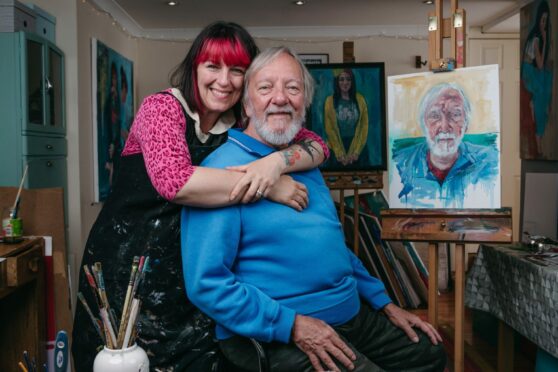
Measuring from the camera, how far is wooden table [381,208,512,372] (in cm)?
247

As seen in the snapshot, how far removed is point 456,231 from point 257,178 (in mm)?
1248

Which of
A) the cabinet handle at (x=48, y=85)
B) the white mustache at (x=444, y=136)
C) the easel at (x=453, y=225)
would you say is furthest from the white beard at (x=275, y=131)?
the cabinet handle at (x=48, y=85)

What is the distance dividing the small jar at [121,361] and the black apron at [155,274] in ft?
1.85

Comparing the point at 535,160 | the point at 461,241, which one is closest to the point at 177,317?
the point at 461,241

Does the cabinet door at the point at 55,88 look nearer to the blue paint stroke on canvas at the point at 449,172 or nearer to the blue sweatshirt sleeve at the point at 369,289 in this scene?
the blue paint stroke on canvas at the point at 449,172

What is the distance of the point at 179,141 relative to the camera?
5.16 ft

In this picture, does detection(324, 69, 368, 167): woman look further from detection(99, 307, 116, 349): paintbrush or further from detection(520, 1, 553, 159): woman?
detection(99, 307, 116, 349): paintbrush

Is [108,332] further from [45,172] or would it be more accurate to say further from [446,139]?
[45,172]

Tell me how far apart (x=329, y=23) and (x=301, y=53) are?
0.42m

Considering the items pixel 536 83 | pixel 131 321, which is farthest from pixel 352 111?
pixel 131 321

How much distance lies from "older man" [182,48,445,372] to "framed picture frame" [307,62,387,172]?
330cm

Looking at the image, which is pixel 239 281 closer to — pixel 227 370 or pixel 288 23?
pixel 227 370

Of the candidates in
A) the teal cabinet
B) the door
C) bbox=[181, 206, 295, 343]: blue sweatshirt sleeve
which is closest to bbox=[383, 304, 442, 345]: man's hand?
bbox=[181, 206, 295, 343]: blue sweatshirt sleeve

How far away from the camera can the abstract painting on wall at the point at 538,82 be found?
4137mm
